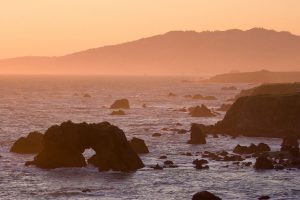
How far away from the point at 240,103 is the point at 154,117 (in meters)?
44.1

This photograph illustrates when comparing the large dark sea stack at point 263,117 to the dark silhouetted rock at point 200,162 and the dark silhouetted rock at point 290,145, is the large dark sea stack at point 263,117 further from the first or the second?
the dark silhouetted rock at point 200,162

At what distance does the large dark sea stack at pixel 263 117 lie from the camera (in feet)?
426

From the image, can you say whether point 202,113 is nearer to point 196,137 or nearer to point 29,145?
point 196,137

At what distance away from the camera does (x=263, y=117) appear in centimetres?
13275

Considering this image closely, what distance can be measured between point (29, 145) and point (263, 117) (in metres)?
52.5

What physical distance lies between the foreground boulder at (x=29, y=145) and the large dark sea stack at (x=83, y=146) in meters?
14.4

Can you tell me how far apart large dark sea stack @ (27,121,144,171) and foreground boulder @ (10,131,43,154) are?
47.1ft

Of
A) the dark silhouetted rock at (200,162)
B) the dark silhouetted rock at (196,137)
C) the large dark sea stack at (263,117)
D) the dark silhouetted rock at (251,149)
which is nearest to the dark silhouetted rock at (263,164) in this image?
the dark silhouetted rock at (200,162)

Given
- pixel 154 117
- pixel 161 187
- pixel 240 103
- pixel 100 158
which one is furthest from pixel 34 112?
pixel 161 187

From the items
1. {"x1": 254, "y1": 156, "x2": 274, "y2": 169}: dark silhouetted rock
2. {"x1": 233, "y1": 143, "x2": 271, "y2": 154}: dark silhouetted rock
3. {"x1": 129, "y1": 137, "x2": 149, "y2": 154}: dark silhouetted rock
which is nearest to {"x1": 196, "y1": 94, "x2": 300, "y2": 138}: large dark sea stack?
{"x1": 233, "y1": 143, "x2": 271, "y2": 154}: dark silhouetted rock

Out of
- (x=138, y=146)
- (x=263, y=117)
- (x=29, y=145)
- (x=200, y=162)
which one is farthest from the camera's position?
(x=263, y=117)

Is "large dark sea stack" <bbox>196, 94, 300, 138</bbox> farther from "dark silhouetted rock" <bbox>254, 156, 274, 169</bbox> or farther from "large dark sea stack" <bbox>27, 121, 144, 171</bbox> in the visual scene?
"large dark sea stack" <bbox>27, 121, 144, 171</bbox>

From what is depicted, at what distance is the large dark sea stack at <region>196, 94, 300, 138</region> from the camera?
5108 inches

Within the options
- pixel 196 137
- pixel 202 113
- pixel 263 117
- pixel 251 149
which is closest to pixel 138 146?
pixel 196 137
